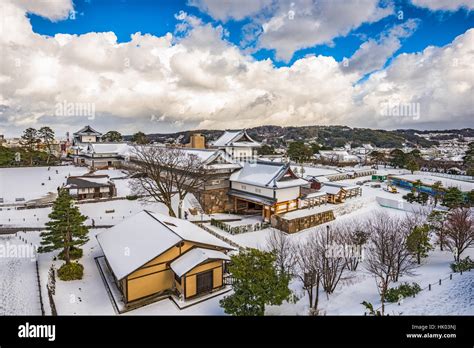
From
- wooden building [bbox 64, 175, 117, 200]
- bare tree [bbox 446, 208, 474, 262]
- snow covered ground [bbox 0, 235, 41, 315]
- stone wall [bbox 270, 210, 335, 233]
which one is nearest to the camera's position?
snow covered ground [bbox 0, 235, 41, 315]

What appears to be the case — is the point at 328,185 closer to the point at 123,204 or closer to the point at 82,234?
the point at 123,204

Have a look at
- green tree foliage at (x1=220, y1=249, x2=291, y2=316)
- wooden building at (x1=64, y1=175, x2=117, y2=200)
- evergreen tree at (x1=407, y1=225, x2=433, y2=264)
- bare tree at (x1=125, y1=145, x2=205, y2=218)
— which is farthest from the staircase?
evergreen tree at (x1=407, y1=225, x2=433, y2=264)

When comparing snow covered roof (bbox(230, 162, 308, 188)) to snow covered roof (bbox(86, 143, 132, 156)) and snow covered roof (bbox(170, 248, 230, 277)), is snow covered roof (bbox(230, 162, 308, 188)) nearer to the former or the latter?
snow covered roof (bbox(170, 248, 230, 277))

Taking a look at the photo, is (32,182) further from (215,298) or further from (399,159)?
(399,159)

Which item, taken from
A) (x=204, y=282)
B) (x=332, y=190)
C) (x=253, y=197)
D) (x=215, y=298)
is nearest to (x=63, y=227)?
(x=204, y=282)

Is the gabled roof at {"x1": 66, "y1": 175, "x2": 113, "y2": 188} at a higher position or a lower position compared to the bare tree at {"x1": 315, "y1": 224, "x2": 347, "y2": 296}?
→ higher

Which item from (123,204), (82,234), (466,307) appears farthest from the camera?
(123,204)
